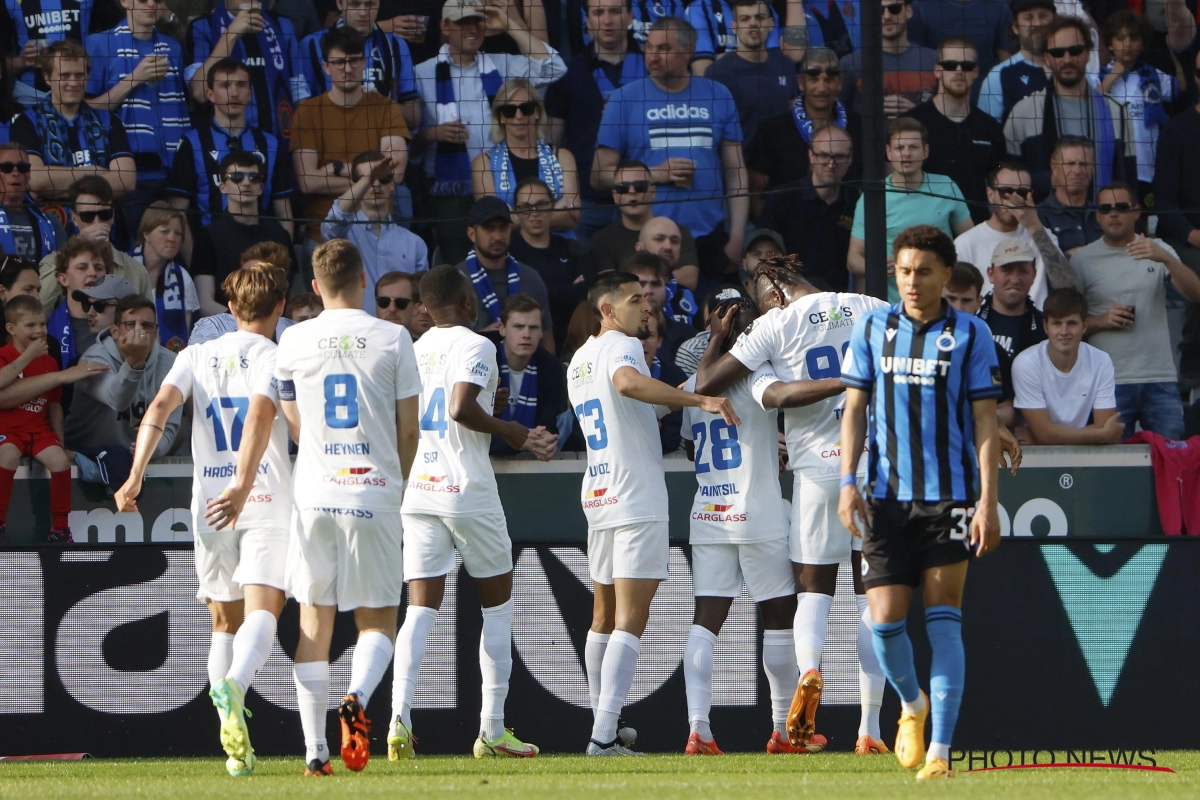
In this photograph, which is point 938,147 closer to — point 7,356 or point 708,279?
point 708,279

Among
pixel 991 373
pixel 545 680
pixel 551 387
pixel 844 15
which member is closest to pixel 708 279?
pixel 551 387

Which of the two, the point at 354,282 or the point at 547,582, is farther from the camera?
the point at 547,582

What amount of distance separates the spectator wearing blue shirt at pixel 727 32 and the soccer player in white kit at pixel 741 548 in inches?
163

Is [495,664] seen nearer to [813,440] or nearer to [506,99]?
[813,440]

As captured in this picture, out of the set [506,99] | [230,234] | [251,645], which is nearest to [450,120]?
[506,99]

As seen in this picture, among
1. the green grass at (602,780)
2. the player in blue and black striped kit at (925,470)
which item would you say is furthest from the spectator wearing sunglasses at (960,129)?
the player in blue and black striped kit at (925,470)

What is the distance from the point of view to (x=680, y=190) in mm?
9906

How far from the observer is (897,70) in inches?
405

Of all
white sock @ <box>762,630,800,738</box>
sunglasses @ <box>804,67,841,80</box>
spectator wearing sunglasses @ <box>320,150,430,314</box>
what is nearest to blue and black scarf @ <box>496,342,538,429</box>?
spectator wearing sunglasses @ <box>320,150,430,314</box>

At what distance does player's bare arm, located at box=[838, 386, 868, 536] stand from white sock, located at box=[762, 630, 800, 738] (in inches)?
71.4

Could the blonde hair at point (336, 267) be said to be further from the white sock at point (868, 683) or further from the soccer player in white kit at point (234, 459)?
the white sock at point (868, 683)

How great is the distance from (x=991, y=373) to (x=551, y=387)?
3796 mm

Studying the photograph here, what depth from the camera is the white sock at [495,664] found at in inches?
267

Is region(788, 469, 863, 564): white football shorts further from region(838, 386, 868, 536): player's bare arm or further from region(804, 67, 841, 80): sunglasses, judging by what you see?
region(804, 67, 841, 80): sunglasses
